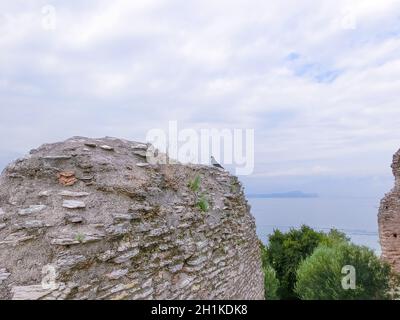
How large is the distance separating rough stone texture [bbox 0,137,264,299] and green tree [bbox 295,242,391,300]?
10.1m

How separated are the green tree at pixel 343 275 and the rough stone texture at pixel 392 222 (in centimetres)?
57

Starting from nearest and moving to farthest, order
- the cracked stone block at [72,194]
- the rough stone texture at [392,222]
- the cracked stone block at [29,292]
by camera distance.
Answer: the cracked stone block at [29,292], the cracked stone block at [72,194], the rough stone texture at [392,222]

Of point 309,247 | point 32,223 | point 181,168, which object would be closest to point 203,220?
point 181,168

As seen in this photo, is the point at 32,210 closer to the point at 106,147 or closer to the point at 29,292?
the point at 29,292

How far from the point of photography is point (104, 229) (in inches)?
141

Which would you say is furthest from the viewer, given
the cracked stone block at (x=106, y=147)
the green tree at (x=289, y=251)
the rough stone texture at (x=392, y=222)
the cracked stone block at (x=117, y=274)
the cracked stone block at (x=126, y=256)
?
the green tree at (x=289, y=251)

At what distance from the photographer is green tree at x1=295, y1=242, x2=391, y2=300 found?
1391cm

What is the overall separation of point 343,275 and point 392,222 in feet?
9.24

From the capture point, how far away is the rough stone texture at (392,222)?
501 inches

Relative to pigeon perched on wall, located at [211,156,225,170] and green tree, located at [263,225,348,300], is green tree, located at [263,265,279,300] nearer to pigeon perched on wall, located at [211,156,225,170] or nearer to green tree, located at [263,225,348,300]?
green tree, located at [263,225,348,300]

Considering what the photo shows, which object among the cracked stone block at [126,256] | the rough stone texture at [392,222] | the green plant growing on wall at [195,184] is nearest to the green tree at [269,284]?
the rough stone texture at [392,222]

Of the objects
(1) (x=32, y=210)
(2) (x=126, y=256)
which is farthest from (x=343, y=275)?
(1) (x=32, y=210)

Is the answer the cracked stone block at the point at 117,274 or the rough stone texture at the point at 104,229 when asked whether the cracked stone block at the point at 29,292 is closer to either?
the rough stone texture at the point at 104,229

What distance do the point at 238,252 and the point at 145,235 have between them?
2976 mm
